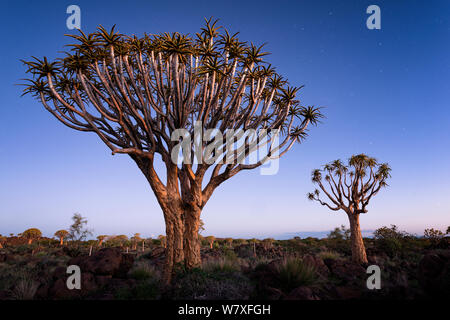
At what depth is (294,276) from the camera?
6.26 meters

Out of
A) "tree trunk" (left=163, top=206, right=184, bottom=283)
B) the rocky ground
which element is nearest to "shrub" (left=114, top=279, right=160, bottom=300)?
the rocky ground

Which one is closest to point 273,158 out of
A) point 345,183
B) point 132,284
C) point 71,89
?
point 132,284

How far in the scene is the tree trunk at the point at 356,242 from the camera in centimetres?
1532

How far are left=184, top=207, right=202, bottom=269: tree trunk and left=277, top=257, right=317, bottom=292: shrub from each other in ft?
9.92

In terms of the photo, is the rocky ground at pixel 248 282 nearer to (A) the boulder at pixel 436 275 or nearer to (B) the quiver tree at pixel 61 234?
(A) the boulder at pixel 436 275

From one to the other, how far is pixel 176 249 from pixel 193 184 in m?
2.42

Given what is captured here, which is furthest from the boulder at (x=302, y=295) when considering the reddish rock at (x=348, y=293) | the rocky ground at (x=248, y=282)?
the reddish rock at (x=348, y=293)

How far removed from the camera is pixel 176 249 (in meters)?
8.32

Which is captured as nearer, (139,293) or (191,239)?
(139,293)

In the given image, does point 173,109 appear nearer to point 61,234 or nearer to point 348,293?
point 348,293

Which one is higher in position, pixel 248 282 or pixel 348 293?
pixel 348 293

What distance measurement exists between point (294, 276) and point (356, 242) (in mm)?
12061

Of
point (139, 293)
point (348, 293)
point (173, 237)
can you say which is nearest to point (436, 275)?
point (348, 293)

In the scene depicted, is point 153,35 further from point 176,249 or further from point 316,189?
point 316,189
